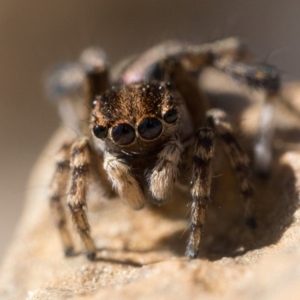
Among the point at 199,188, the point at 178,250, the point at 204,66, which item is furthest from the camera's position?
the point at 204,66

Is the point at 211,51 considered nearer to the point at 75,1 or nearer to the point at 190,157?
the point at 190,157

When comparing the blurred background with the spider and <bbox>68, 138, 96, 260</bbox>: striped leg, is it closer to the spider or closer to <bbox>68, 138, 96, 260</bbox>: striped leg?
the spider

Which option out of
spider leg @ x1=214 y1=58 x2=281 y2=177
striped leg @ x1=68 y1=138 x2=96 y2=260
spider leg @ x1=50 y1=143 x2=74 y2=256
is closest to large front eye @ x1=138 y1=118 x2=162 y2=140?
striped leg @ x1=68 y1=138 x2=96 y2=260

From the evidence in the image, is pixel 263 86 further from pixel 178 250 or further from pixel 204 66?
pixel 178 250

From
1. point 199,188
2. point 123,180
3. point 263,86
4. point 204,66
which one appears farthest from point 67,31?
point 199,188

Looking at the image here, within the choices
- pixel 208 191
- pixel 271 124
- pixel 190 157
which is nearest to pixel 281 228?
pixel 208 191

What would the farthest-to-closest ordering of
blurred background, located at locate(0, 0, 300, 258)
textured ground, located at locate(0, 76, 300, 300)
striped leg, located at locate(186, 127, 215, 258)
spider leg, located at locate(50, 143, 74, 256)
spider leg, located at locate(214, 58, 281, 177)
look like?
blurred background, located at locate(0, 0, 300, 258) < spider leg, located at locate(214, 58, 281, 177) < spider leg, located at locate(50, 143, 74, 256) < striped leg, located at locate(186, 127, 215, 258) < textured ground, located at locate(0, 76, 300, 300)
